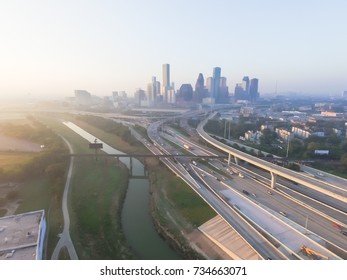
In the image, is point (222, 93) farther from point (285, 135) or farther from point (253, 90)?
point (285, 135)

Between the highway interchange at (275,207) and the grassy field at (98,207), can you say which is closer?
the highway interchange at (275,207)

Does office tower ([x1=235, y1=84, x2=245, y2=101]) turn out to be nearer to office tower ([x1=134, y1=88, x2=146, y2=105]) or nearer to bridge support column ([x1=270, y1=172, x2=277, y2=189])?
office tower ([x1=134, y1=88, x2=146, y2=105])

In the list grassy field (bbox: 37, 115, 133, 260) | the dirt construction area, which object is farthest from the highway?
the dirt construction area

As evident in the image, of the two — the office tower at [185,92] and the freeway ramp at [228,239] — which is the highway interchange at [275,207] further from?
the office tower at [185,92]

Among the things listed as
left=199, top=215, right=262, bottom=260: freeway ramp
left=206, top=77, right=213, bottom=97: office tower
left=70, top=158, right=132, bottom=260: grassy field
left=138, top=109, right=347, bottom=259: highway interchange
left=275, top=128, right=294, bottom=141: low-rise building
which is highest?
left=206, top=77, right=213, bottom=97: office tower

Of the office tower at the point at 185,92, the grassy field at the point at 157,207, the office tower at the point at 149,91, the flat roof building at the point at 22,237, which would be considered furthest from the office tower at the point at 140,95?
the flat roof building at the point at 22,237
